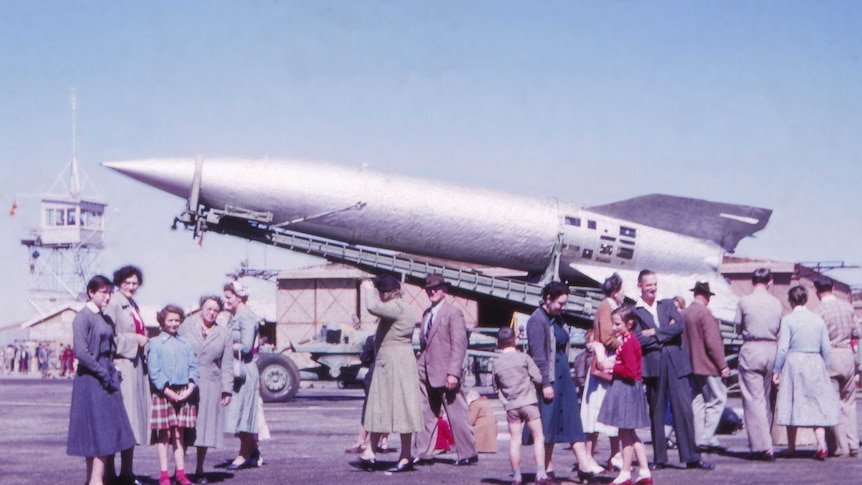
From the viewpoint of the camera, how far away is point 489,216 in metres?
18.4

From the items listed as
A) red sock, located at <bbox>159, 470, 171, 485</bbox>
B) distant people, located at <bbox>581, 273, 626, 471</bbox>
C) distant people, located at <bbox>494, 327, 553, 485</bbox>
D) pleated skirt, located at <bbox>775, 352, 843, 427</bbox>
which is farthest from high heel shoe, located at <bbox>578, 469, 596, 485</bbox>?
red sock, located at <bbox>159, 470, 171, 485</bbox>

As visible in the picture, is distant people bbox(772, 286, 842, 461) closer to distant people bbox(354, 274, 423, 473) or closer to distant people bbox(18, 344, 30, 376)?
distant people bbox(354, 274, 423, 473)

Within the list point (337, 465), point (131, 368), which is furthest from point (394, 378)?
point (131, 368)

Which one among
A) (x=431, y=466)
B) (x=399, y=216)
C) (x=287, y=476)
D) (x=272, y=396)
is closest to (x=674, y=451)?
(x=431, y=466)

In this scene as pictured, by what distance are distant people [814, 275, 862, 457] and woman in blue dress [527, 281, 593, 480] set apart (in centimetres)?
339

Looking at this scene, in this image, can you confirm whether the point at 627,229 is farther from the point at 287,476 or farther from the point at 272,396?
the point at 287,476

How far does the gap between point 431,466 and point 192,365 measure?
2590 mm

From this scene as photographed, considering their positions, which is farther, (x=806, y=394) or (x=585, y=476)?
(x=806, y=394)

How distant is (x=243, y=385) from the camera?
30.8 feet

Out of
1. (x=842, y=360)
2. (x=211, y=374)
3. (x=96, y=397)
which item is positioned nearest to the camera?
(x=96, y=397)

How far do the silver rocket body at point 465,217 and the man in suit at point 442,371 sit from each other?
8.26 metres

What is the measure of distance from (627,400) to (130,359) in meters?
3.81

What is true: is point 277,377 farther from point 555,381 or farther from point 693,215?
point 555,381

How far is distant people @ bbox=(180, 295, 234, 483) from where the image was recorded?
8.37 m
